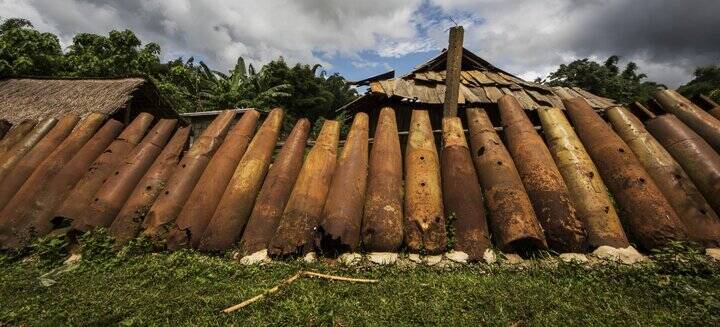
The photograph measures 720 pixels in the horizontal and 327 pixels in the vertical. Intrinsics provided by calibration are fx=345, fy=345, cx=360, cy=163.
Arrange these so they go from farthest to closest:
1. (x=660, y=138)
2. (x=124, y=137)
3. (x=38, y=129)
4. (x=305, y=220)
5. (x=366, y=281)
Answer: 1. (x=38, y=129)
2. (x=124, y=137)
3. (x=660, y=138)
4. (x=305, y=220)
5. (x=366, y=281)

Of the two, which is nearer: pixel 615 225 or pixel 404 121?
pixel 615 225

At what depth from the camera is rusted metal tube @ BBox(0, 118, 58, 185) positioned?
467 centimetres

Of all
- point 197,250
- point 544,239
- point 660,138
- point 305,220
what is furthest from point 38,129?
point 660,138

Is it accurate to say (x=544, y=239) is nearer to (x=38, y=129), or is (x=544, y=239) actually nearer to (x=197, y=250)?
(x=197, y=250)

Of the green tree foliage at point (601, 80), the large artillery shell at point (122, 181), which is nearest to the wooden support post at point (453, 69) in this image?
the large artillery shell at point (122, 181)

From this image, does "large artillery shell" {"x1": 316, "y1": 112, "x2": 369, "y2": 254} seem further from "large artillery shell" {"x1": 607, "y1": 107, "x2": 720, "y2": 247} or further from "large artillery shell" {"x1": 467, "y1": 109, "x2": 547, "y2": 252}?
"large artillery shell" {"x1": 607, "y1": 107, "x2": 720, "y2": 247}

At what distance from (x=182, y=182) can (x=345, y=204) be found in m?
1.99

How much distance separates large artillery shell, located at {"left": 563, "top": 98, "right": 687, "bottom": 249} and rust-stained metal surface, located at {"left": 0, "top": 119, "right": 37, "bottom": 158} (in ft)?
25.7

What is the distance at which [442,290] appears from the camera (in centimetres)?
254

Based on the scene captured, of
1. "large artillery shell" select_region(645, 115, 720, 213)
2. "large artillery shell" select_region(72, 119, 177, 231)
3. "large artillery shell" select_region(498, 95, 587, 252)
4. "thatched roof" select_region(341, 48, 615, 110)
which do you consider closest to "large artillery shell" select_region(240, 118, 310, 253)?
"large artillery shell" select_region(72, 119, 177, 231)

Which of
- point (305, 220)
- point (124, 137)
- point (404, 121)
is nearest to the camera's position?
point (305, 220)

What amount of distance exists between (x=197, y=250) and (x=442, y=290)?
2.35 meters

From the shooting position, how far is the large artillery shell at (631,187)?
2932 millimetres

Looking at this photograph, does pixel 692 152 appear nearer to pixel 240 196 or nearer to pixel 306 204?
pixel 306 204
